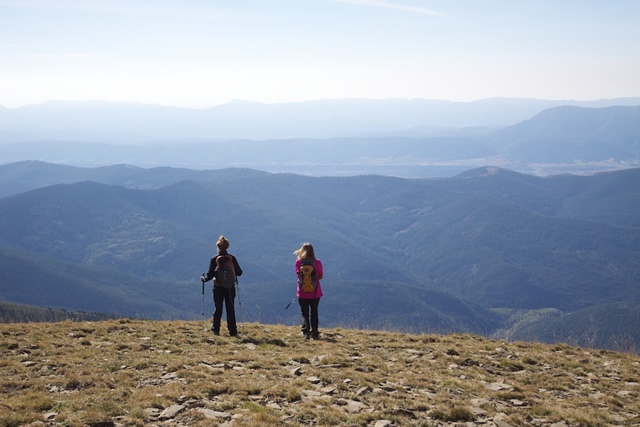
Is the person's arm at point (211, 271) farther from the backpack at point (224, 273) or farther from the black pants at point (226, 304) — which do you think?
the black pants at point (226, 304)

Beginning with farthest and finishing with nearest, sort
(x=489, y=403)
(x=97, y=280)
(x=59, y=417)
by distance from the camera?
(x=97, y=280) < (x=489, y=403) < (x=59, y=417)

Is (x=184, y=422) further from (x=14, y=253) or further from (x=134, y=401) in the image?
(x=14, y=253)

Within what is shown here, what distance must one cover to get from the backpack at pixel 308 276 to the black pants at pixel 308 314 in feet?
1.51

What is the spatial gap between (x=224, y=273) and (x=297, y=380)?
5.52 metres

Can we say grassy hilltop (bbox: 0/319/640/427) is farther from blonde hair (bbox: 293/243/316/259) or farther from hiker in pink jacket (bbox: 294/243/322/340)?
blonde hair (bbox: 293/243/316/259)

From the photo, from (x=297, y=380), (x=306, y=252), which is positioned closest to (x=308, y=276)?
(x=306, y=252)

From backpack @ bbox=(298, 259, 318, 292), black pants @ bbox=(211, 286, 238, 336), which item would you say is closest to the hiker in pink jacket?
backpack @ bbox=(298, 259, 318, 292)

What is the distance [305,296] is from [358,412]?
681 centimetres

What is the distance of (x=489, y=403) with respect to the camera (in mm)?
10812

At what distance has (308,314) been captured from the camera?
56.2 feet

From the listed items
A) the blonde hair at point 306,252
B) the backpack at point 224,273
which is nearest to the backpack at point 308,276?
the blonde hair at point 306,252

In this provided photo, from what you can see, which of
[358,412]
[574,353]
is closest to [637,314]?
[574,353]

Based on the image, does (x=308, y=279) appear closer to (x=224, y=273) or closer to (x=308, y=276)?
(x=308, y=276)

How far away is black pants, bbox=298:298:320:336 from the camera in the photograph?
55.3ft
